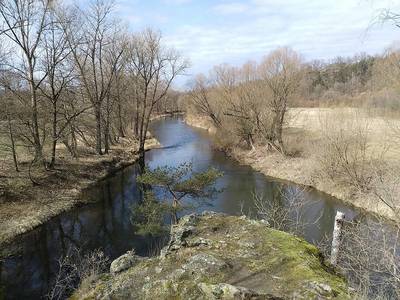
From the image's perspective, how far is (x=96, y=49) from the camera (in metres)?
31.3

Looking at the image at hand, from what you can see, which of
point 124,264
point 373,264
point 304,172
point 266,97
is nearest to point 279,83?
point 266,97

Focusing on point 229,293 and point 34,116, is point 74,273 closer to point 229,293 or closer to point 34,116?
point 229,293

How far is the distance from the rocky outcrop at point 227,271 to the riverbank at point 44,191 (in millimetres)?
10261

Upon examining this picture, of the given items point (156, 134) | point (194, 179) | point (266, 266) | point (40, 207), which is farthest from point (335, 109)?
point (156, 134)

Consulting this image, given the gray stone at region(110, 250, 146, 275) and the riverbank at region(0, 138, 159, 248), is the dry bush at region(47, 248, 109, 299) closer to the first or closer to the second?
the gray stone at region(110, 250, 146, 275)

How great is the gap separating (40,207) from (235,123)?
66.2 feet

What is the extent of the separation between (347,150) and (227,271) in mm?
17215

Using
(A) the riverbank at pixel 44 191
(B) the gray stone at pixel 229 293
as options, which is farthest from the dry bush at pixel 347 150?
(B) the gray stone at pixel 229 293

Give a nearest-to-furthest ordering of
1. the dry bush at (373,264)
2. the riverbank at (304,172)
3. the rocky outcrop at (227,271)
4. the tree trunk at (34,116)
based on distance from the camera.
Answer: the rocky outcrop at (227,271) → the dry bush at (373,264) → the riverbank at (304,172) → the tree trunk at (34,116)

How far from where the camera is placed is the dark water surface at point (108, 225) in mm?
12945

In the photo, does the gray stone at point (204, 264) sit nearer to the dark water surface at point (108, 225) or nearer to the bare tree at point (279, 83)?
the dark water surface at point (108, 225)

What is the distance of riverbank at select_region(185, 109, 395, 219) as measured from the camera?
18.8 metres

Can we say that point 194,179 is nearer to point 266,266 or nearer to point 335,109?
point 266,266

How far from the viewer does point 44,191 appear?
2058 cm
